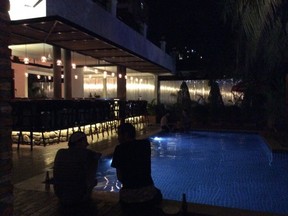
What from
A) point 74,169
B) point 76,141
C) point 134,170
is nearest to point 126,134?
point 134,170

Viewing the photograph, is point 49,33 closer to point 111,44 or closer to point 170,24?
point 111,44

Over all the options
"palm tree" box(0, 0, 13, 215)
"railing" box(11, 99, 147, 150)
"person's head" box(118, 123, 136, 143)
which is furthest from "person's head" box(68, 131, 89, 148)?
"railing" box(11, 99, 147, 150)

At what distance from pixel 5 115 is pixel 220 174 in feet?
23.4

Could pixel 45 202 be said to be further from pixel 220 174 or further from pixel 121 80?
pixel 121 80

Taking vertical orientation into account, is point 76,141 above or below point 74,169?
above

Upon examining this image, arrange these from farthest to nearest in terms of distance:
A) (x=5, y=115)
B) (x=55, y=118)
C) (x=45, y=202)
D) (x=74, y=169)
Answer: (x=55, y=118)
(x=45, y=202)
(x=74, y=169)
(x=5, y=115)

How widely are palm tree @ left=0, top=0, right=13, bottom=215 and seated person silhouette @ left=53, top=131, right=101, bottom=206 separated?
2.01 m

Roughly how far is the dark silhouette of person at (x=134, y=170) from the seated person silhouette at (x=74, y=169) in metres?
0.57

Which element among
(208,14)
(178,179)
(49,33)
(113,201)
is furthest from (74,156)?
(208,14)

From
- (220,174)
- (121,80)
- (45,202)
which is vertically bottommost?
(220,174)

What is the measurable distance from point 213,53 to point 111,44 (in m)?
10.3

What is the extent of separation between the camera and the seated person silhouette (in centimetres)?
415

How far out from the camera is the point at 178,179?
26.4ft

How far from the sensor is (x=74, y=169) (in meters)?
4.14
